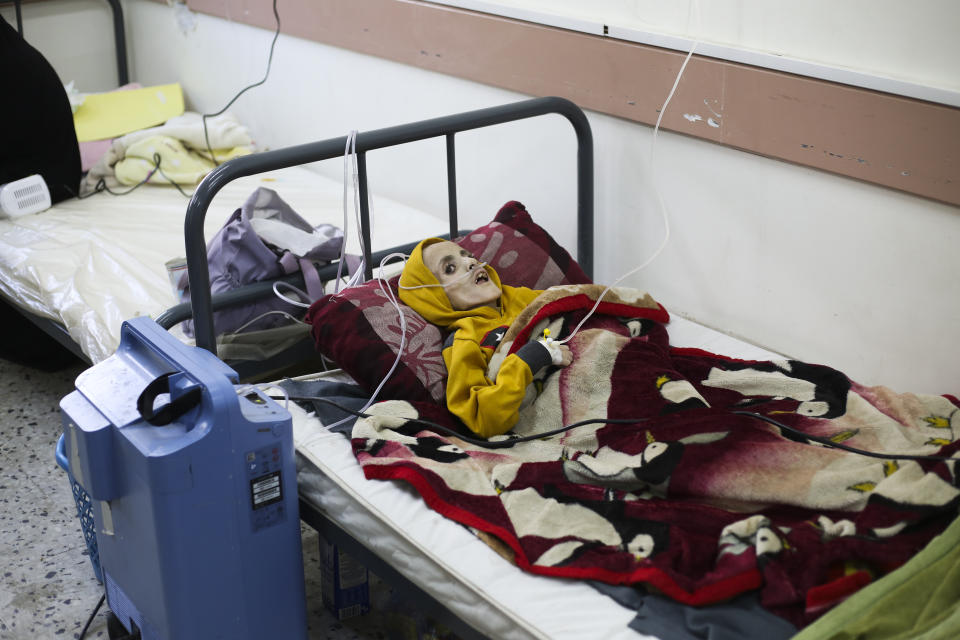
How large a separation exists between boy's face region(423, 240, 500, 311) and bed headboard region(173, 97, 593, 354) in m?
0.17

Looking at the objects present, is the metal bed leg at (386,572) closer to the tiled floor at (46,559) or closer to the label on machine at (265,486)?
the label on machine at (265,486)

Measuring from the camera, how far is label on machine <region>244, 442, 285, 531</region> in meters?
1.55

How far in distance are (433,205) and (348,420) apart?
4.11 feet

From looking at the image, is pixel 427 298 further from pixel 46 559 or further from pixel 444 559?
pixel 46 559

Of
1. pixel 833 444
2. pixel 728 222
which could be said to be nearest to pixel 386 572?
pixel 833 444

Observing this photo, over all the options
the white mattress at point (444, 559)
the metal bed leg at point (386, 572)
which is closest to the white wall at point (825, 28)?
the white mattress at point (444, 559)

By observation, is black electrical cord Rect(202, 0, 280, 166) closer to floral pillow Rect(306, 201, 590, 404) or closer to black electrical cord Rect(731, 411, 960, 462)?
floral pillow Rect(306, 201, 590, 404)

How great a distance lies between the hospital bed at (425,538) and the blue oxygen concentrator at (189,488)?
0.10 meters

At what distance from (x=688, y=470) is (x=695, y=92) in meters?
0.94

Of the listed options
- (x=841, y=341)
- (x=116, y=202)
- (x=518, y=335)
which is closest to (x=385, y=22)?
(x=116, y=202)

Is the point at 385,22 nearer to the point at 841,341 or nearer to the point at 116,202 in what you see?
the point at 116,202

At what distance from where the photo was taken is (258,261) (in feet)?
7.04

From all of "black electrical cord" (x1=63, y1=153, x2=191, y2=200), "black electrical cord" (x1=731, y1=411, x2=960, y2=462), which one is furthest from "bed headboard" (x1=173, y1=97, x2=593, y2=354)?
"black electrical cord" (x1=63, y1=153, x2=191, y2=200)

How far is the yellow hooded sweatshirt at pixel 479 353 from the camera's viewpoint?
1.75 metres
